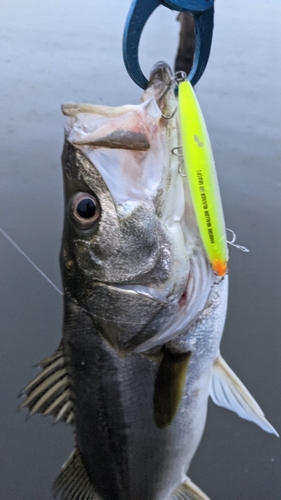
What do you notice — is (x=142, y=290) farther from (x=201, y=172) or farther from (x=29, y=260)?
(x=29, y=260)

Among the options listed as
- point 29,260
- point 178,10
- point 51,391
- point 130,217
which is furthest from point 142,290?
point 29,260

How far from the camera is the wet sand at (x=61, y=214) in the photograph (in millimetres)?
2000

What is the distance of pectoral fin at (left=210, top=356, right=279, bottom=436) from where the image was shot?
1261 mm

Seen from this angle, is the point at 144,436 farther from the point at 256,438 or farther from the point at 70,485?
the point at 256,438

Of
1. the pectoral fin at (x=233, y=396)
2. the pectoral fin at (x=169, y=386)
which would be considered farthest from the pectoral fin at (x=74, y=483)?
the pectoral fin at (x=233, y=396)

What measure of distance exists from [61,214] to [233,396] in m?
1.98

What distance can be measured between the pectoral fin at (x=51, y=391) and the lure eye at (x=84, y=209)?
1.37 feet

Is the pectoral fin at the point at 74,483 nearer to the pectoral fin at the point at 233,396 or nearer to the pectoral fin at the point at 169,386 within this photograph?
the pectoral fin at the point at 169,386

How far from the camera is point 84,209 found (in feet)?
3.48

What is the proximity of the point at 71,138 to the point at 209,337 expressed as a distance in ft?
2.17

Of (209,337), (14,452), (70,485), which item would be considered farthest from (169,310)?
(14,452)

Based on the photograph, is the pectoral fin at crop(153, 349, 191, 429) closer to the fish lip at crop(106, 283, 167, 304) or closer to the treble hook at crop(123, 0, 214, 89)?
the fish lip at crop(106, 283, 167, 304)

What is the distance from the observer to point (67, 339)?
1.23 m

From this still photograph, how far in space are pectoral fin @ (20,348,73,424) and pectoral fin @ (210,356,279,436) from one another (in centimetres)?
44
